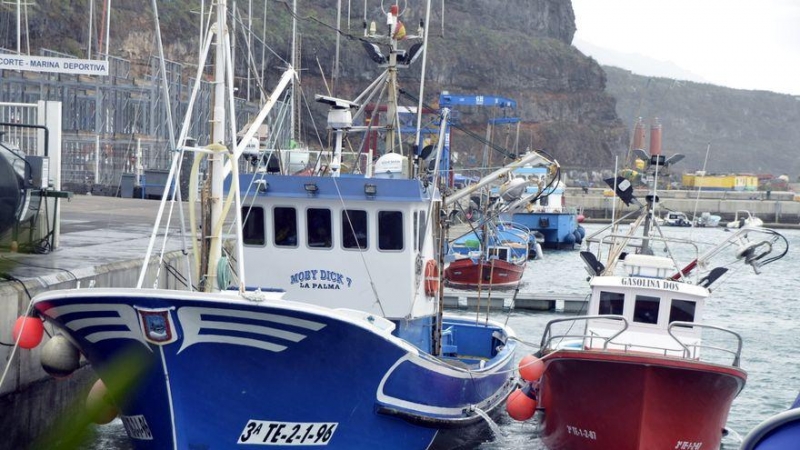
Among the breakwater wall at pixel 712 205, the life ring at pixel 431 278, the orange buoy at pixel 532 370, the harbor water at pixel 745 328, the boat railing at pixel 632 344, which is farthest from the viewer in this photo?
the breakwater wall at pixel 712 205

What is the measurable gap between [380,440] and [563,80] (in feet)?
438

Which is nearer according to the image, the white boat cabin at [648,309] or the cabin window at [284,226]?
the cabin window at [284,226]

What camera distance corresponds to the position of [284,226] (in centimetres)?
1442

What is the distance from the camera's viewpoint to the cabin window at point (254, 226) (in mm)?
14492

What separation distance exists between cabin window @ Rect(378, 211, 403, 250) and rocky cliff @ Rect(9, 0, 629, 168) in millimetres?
61415

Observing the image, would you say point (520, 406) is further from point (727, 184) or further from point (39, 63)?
point (727, 184)

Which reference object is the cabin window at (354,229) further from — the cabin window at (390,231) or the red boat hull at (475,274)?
the red boat hull at (475,274)

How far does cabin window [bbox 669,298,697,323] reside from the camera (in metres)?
14.6

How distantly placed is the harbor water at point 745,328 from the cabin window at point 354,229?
12.5 feet

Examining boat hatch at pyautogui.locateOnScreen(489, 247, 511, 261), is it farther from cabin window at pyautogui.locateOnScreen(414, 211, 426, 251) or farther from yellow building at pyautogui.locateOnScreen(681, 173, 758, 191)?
yellow building at pyautogui.locateOnScreen(681, 173, 758, 191)

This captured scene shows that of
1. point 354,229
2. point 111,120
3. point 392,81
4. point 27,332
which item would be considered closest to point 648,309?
point 354,229

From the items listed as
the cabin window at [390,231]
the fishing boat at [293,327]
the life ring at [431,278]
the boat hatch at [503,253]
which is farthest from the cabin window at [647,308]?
the boat hatch at [503,253]

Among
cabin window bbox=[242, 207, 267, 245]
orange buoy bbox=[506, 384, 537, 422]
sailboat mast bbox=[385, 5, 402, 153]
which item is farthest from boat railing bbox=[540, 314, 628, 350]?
cabin window bbox=[242, 207, 267, 245]

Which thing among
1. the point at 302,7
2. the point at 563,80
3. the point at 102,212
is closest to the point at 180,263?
the point at 102,212
